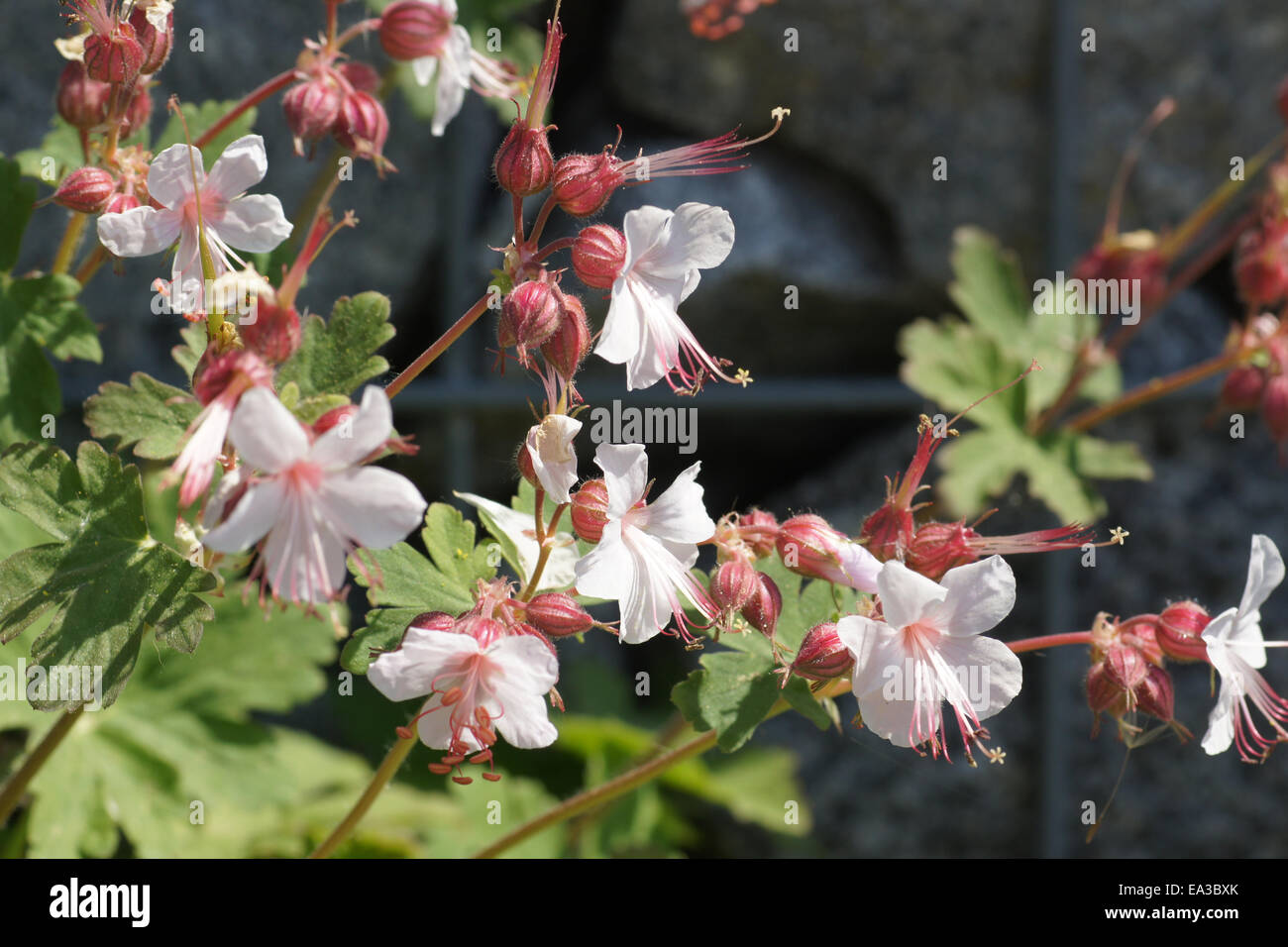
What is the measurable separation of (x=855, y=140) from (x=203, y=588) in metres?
1.98

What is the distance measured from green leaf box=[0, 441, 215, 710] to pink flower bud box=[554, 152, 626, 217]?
460mm

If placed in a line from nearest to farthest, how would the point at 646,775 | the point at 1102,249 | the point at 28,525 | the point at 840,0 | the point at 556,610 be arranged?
the point at 556,610
the point at 646,775
the point at 28,525
the point at 1102,249
the point at 840,0

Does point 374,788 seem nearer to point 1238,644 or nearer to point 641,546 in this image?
point 641,546

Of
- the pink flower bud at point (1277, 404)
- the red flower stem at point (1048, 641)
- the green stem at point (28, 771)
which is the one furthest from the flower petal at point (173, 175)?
the pink flower bud at point (1277, 404)

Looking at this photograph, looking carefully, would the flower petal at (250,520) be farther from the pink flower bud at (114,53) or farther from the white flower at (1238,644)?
the white flower at (1238,644)

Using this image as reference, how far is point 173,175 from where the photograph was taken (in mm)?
1012

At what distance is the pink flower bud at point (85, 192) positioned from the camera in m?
1.09

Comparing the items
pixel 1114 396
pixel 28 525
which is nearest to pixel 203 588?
pixel 28 525

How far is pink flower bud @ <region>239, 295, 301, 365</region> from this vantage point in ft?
2.96

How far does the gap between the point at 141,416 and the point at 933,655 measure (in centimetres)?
77

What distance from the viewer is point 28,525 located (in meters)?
1.54

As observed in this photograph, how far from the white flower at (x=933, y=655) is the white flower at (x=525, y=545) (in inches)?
11.2

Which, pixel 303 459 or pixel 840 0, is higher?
pixel 840 0
